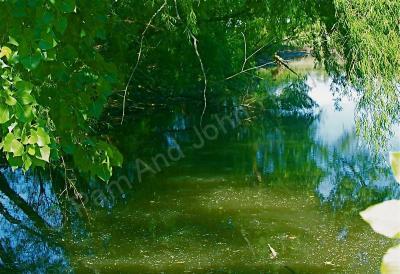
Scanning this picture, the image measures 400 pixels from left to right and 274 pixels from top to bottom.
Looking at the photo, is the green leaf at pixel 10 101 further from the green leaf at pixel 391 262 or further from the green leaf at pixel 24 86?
the green leaf at pixel 391 262

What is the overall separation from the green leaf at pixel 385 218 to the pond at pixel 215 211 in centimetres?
308

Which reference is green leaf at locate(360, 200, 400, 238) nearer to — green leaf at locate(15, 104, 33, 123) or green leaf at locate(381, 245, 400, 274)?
green leaf at locate(381, 245, 400, 274)

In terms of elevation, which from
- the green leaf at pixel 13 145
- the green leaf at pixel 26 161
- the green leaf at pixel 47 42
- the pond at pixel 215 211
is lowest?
the pond at pixel 215 211

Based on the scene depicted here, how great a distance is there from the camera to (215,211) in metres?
4.46

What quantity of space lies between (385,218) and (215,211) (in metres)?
4.19

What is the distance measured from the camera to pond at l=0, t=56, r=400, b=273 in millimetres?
3497

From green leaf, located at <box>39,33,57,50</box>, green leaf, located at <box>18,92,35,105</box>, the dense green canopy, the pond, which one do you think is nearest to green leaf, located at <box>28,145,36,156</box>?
the dense green canopy

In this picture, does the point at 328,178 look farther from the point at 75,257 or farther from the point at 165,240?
the point at 75,257

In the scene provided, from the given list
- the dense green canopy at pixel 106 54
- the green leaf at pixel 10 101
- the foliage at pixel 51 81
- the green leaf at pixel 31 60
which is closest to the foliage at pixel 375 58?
the dense green canopy at pixel 106 54

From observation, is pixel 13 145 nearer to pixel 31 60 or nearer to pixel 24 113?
pixel 24 113

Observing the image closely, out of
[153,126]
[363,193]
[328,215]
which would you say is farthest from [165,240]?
[153,126]

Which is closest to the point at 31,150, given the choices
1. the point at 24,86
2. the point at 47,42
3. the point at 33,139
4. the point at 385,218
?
the point at 33,139

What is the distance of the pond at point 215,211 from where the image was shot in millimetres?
3497

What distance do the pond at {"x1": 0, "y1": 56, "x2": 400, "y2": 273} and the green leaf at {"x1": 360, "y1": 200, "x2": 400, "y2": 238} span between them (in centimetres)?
308
